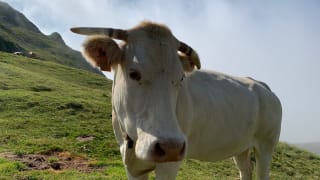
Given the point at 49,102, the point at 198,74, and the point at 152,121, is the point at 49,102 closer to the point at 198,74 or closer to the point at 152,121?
the point at 198,74

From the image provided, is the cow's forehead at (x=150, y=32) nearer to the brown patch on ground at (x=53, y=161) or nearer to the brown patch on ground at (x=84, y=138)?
the brown patch on ground at (x=53, y=161)

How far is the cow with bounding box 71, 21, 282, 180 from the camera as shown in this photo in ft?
19.6

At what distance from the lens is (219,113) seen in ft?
30.4

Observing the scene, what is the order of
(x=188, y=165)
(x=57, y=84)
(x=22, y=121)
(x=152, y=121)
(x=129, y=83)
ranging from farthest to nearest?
1. (x=57, y=84)
2. (x=22, y=121)
3. (x=188, y=165)
4. (x=129, y=83)
5. (x=152, y=121)

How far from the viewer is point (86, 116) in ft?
106

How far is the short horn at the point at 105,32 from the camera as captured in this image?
666 centimetres

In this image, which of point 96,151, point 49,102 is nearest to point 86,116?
point 49,102

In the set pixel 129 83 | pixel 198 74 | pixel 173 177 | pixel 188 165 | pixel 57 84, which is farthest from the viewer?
pixel 57 84

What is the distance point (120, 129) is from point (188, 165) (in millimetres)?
14731

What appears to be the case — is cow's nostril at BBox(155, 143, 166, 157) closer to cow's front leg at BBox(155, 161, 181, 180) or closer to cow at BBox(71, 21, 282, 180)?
cow at BBox(71, 21, 282, 180)

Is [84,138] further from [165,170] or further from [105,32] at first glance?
[105,32]

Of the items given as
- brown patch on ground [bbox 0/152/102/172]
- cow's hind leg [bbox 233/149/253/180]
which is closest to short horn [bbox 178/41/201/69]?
cow's hind leg [bbox 233/149/253/180]

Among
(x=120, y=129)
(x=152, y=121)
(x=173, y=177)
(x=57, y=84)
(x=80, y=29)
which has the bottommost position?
(x=57, y=84)

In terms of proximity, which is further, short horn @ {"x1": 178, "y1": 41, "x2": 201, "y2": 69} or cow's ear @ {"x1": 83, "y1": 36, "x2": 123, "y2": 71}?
short horn @ {"x1": 178, "y1": 41, "x2": 201, "y2": 69}
